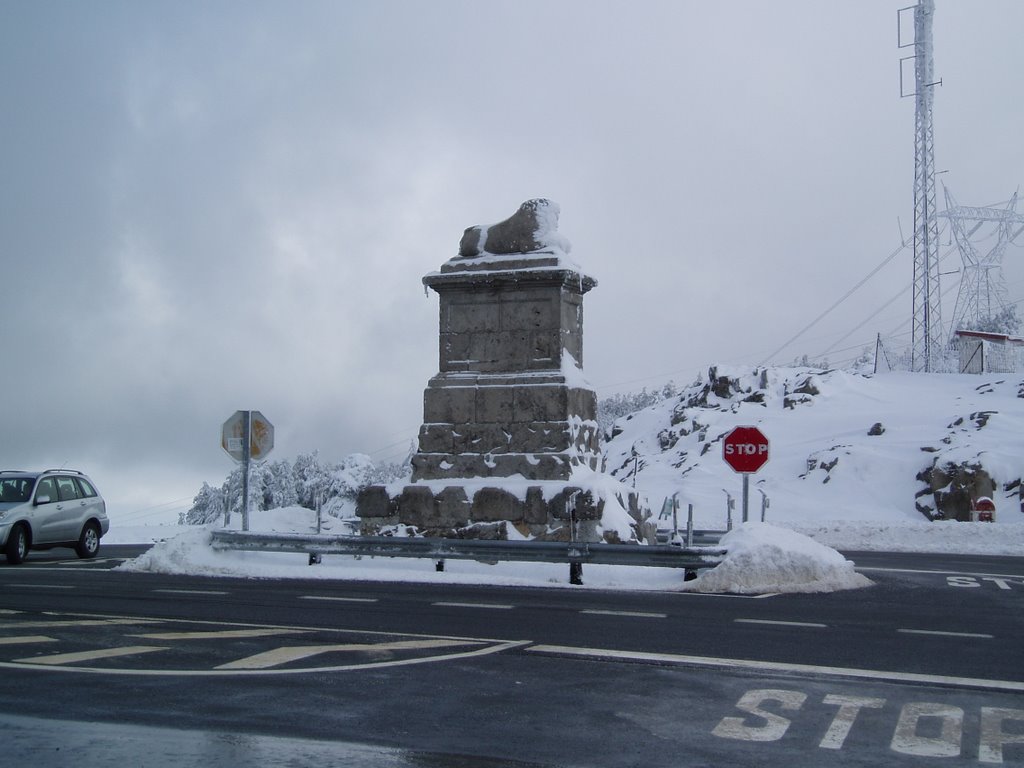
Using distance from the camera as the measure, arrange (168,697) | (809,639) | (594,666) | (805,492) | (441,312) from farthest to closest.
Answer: (805,492)
(441,312)
(809,639)
(594,666)
(168,697)

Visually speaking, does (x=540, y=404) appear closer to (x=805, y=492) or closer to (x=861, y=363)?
(x=805, y=492)

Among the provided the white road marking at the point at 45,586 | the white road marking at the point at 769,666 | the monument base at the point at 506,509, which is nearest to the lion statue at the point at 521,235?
the monument base at the point at 506,509

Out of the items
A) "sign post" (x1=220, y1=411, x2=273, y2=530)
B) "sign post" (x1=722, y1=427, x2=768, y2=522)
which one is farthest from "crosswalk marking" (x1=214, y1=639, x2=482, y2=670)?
"sign post" (x1=220, y1=411, x2=273, y2=530)

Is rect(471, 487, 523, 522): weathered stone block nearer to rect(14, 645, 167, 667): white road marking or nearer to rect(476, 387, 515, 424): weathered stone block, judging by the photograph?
rect(476, 387, 515, 424): weathered stone block

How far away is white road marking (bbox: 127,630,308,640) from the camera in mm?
9689

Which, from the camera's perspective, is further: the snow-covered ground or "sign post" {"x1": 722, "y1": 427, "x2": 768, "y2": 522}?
"sign post" {"x1": 722, "y1": 427, "x2": 768, "y2": 522}

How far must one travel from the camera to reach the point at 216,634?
9914mm

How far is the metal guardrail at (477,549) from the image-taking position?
50.6ft

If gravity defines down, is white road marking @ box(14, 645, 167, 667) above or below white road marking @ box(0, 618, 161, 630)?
above

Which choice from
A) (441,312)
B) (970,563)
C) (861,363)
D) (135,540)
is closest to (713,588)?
(441,312)

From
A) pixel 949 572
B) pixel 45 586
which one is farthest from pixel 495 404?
pixel 949 572

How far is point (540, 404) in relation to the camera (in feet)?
61.0

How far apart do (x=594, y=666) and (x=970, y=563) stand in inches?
604

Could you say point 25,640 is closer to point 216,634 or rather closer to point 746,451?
point 216,634
